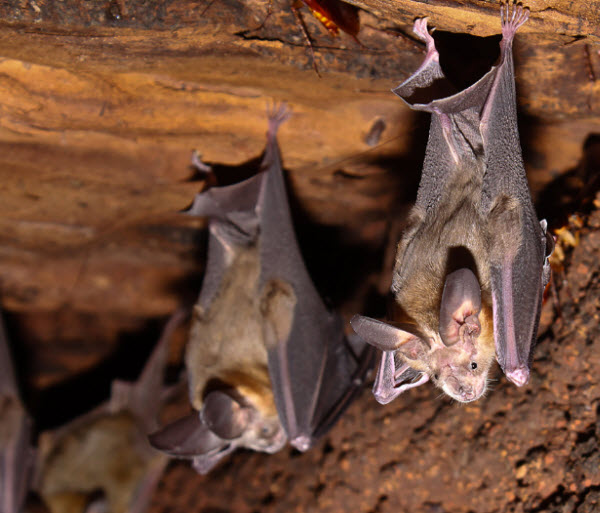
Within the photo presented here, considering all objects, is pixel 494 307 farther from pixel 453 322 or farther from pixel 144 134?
pixel 144 134

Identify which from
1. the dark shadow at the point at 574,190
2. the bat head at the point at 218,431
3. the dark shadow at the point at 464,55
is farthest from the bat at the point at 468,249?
the bat head at the point at 218,431

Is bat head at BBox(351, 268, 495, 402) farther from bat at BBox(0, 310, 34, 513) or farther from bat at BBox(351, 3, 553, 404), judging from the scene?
bat at BBox(0, 310, 34, 513)

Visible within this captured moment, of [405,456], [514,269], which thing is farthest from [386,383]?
[405,456]

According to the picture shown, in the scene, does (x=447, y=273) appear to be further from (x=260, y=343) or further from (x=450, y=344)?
(x=260, y=343)

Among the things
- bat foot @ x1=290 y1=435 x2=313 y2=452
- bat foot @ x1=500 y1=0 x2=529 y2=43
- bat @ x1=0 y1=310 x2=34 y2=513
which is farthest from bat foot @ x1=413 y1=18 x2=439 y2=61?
bat @ x1=0 y1=310 x2=34 y2=513

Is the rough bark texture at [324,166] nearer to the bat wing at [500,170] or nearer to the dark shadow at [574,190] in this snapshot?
the dark shadow at [574,190]

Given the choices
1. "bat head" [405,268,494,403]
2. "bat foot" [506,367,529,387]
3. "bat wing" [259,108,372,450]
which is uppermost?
"bat foot" [506,367,529,387]
